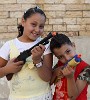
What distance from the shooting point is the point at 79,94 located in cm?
222

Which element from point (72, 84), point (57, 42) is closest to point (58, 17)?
point (57, 42)

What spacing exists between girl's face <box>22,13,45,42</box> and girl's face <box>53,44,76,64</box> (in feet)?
0.59

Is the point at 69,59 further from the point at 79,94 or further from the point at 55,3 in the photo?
the point at 55,3

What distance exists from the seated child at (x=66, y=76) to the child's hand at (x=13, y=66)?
0.27 m

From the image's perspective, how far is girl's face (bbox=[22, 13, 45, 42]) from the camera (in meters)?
2.24

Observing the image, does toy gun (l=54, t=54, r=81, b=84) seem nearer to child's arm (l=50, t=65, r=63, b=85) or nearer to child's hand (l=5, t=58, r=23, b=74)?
child's arm (l=50, t=65, r=63, b=85)

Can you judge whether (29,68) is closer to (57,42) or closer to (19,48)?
(19,48)

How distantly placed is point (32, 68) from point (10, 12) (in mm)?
3031

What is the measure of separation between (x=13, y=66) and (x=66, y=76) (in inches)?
15.1

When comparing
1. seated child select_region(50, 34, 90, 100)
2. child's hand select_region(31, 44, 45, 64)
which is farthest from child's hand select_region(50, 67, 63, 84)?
child's hand select_region(31, 44, 45, 64)

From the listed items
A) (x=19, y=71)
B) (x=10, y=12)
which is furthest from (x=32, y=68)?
(x=10, y=12)

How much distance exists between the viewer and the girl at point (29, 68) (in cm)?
223

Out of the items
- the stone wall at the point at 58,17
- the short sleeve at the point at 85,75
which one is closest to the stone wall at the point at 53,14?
the stone wall at the point at 58,17

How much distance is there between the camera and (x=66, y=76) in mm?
2102
